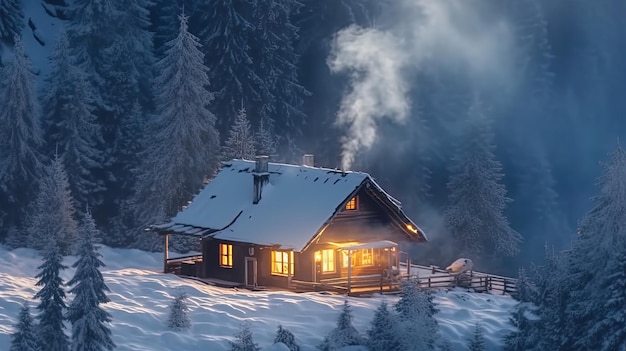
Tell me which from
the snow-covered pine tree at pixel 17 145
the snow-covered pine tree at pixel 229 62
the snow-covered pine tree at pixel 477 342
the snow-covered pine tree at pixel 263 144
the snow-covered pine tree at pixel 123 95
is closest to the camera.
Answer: the snow-covered pine tree at pixel 477 342

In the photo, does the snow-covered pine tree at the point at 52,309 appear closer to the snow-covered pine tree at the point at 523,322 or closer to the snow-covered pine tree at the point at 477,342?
the snow-covered pine tree at the point at 477,342

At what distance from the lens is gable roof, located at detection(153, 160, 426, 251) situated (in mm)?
53125

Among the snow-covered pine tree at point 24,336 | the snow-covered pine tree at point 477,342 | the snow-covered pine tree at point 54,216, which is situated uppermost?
the snow-covered pine tree at point 54,216

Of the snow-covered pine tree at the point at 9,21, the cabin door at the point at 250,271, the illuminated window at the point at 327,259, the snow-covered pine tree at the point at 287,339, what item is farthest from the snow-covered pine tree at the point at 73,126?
the snow-covered pine tree at the point at 287,339

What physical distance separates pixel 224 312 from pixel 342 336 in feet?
16.4

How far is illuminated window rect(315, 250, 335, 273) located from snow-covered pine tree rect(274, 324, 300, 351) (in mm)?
10329

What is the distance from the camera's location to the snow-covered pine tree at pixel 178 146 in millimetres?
66375

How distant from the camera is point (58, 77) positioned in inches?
2803

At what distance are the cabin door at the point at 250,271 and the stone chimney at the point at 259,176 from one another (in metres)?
3.32

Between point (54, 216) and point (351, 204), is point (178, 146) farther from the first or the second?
point (351, 204)

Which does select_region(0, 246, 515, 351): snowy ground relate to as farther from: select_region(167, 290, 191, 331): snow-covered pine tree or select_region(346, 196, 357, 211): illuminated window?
select_region(346, 196, 357, 211): illuminated window

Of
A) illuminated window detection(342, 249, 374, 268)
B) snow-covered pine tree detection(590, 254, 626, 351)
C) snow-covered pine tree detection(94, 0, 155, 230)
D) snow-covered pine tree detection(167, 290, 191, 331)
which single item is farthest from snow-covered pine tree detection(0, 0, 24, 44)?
snow-covered pine tree detection(590, 254, 626, 351)

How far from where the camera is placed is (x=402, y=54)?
95.7 metres

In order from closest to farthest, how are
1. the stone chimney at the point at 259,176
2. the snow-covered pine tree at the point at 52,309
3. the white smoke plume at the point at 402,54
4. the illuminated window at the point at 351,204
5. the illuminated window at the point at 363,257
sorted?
the snow-covered pine tree at the point at 52,309 → the illuminated window at the point at 351,204 → the illuminated window at the point at 363,257 → the stone chimney at the point at 259,176 → the white smoke plume at the point at 402,54
